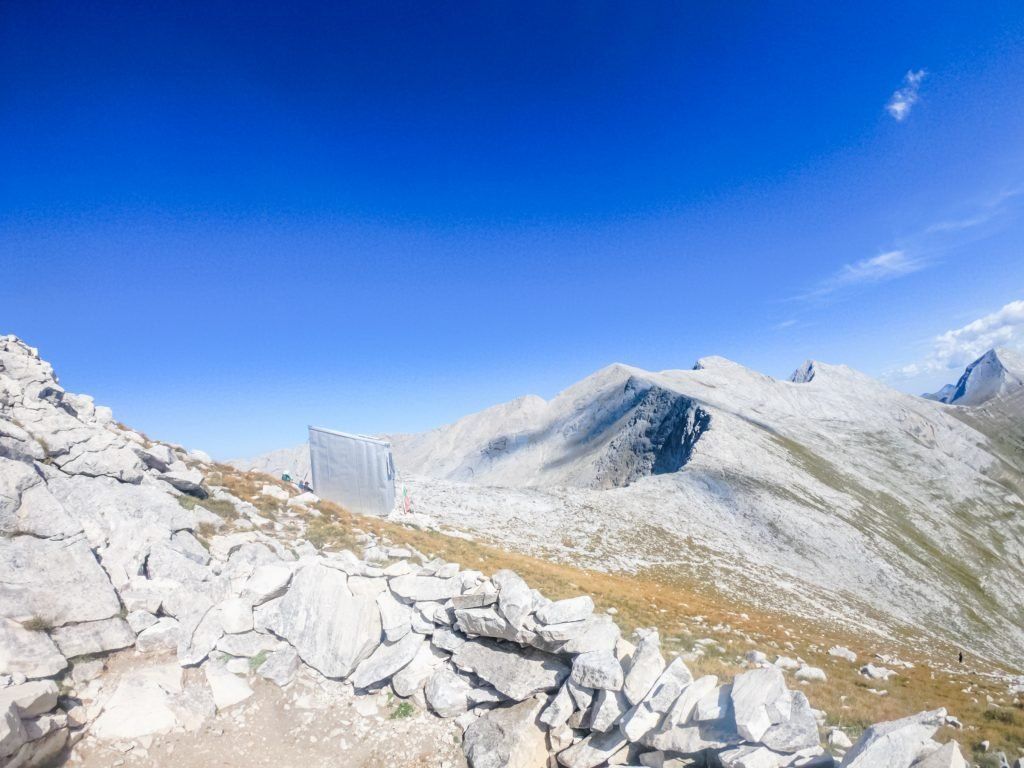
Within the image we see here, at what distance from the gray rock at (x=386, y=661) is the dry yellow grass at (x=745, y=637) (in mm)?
8347

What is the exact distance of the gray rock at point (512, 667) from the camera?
40.5 feet

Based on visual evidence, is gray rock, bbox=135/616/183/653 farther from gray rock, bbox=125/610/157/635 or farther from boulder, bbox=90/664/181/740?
boulder, bbox=90/664/181/740

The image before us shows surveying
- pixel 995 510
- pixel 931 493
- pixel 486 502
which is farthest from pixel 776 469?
pixel 995 510

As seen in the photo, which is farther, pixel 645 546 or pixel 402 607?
pixel 645 546

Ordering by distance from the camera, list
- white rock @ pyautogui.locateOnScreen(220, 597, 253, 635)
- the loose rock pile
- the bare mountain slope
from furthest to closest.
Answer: the bare mountain slope
white rock @ pyautogui.locateOnScreen(220, 597, 253, 635)
the loose rock pile

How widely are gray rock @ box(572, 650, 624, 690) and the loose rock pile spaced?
33 millimetres

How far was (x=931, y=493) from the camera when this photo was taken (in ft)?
455

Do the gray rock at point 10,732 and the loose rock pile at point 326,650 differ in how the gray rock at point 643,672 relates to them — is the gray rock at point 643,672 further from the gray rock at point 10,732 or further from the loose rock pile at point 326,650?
the gray rock at point 10,732

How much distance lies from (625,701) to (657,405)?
131033mm

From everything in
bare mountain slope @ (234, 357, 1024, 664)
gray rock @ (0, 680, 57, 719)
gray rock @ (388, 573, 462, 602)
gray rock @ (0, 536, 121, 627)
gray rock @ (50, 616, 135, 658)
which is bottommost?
bare mountain slope @ (234, 357, 1024, 664)

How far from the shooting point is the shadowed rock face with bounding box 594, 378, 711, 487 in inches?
4345

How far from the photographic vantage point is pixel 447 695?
12.8 meters

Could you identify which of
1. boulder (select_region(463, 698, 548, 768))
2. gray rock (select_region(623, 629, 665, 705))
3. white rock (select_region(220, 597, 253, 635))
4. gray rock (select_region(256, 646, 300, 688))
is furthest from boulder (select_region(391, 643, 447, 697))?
gray rock (select_region(623, 629, 665, 705))

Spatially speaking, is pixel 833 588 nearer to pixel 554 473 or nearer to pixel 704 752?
pixel 704 752
